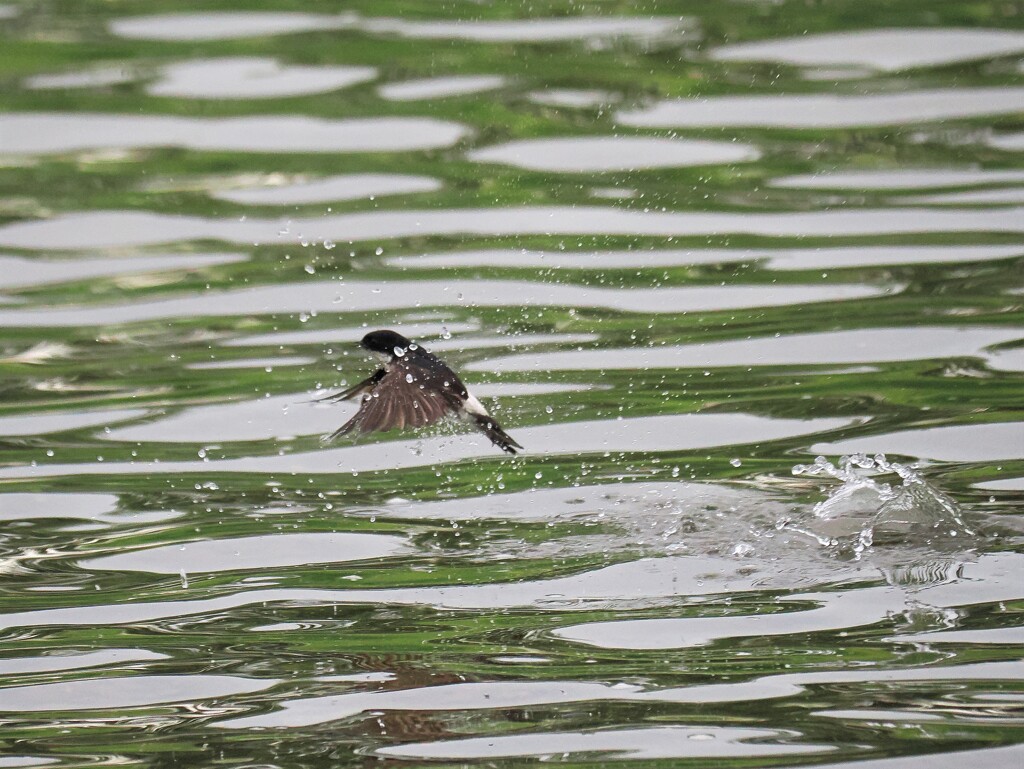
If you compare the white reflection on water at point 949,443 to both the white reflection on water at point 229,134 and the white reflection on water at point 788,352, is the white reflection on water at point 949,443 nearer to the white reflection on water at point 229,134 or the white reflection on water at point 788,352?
the white reflection on water at point 788,352

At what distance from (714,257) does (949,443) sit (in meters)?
2.98

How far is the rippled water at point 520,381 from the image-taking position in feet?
17.6

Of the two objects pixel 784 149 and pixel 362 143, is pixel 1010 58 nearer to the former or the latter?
pixel 784 149

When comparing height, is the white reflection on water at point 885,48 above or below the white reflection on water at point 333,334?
above

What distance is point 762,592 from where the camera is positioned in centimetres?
602

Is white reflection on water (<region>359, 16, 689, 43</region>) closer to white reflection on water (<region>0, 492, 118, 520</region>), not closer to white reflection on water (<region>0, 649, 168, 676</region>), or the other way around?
white reflection on water (<region>0, 492, 118, 520</region>)

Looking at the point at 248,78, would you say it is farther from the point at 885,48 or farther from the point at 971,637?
the point at 971,637

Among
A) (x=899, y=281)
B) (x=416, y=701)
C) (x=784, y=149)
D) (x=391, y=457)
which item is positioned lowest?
(x=416, y=701)

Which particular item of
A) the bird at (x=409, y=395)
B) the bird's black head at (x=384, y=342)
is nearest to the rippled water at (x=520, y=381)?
the bird at (x=409, y=395)

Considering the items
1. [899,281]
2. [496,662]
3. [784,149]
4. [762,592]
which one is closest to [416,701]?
[496,662]

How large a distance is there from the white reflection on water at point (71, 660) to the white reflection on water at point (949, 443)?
307 cm

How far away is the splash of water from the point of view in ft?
21.1

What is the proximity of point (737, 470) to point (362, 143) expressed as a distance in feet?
19.1

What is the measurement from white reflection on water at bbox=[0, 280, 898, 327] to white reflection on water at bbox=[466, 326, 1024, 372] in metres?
0.57
